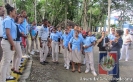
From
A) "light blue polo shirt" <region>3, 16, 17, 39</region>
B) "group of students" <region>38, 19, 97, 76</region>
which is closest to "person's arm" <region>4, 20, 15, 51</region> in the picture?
"light blue polo shirt" <region>3, 16, 17, 39</region>

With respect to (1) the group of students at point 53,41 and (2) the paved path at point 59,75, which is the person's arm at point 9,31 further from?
(2) the paved path at point 59,75

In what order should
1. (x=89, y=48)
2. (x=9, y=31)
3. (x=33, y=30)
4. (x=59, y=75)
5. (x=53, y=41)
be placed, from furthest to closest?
(x=33, y=30)
(x=53, y=41)
(x=89, y=48)
(x=59, y=75)
(x=9, y=31)

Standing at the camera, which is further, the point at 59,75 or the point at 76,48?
the point at 76,48

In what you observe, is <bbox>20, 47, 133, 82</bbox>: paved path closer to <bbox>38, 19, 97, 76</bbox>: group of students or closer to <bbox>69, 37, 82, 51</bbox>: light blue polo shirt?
<bbox>38, 19, 97, 76</bbox>: group of students

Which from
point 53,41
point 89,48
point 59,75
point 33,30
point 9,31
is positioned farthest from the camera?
point 33,30

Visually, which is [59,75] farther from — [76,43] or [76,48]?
[76,43]

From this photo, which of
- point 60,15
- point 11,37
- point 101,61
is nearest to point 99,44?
point 101,61

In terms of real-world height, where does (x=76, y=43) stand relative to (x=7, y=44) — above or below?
below

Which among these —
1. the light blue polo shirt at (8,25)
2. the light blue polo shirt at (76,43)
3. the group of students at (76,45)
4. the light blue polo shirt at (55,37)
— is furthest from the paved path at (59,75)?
the light blue polo shirt at (8,25)

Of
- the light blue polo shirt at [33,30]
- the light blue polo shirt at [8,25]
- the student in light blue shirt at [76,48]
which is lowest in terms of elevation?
the student in light blue shirt at [76,48]

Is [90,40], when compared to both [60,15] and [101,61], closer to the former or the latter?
[101,61]

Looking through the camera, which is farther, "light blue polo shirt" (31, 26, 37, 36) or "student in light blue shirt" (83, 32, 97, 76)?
"light blue polo shirt" (31, 26, 37, 36)

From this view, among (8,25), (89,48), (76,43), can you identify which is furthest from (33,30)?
(8,25)

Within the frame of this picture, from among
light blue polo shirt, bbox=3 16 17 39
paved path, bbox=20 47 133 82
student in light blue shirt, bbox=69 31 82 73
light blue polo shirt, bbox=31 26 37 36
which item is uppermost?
light blue polo shirt, bbox=3 16 17 39
